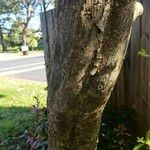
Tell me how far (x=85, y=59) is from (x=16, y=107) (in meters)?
6.02

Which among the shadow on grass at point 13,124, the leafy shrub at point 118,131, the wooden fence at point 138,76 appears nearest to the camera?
the wooden fence at point 138,76

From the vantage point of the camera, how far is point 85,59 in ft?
5.02

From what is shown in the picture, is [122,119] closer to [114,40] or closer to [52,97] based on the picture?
[52,97]

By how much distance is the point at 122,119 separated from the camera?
3.58 meters

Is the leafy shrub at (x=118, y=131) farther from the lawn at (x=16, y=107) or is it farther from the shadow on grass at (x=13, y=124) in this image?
the lawn at (x=16, y=107)

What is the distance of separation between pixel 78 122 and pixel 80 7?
1.84 feet

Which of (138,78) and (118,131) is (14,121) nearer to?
(118,131)

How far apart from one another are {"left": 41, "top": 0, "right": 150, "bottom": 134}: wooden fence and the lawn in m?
1.72

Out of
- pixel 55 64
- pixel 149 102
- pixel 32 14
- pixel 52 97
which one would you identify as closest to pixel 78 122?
pixel 52 97

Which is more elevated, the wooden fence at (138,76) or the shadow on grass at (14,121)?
the wooden fence at (138,76)

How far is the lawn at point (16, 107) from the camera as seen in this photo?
17.4 ft

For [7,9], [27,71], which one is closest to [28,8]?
[7,9]

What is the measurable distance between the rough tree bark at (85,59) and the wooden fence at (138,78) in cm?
141

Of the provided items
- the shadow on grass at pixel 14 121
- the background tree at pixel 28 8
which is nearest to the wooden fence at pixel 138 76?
the shadow on grass at pixel 14 121
